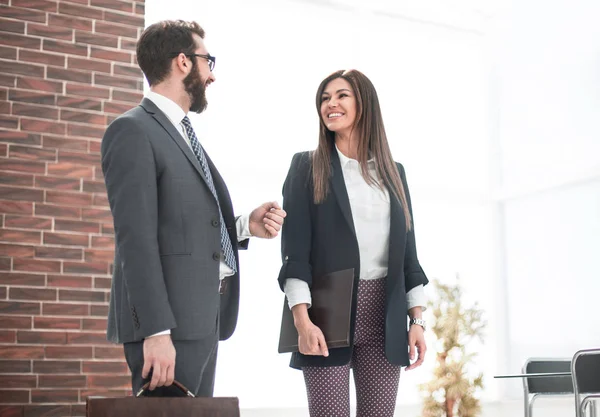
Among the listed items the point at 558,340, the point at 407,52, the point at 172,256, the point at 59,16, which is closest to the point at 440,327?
the point at 558,340

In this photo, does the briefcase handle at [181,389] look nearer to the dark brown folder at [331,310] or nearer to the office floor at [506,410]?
the dark brown folder at [331,310]

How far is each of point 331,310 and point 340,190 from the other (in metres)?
0.37

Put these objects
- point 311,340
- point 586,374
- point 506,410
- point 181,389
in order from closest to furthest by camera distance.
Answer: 1. point 181,389
2. point 311,340
3. point 586,374
4. point 506,410

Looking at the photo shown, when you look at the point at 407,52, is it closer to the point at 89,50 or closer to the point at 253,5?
the point at 253,5

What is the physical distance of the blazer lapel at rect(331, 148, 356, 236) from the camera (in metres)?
2.21

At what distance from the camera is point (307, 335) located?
82.5 inches

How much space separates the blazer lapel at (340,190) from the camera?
7.25ft

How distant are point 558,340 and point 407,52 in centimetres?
259

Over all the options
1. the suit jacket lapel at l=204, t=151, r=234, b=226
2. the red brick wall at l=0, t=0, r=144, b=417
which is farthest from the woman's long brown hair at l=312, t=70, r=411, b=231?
the red brick wall at l=0, t=0, r=144, b=417

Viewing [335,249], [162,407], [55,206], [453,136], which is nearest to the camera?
[162,407]

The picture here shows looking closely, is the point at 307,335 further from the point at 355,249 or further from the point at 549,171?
the point at 549,171

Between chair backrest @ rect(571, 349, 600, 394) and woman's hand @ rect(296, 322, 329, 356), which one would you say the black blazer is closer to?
woman's hand @ rect(296, 322, 329, 356)

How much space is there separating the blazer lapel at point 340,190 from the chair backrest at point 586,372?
161cm

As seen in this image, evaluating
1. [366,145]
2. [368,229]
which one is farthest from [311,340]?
[366,145]
